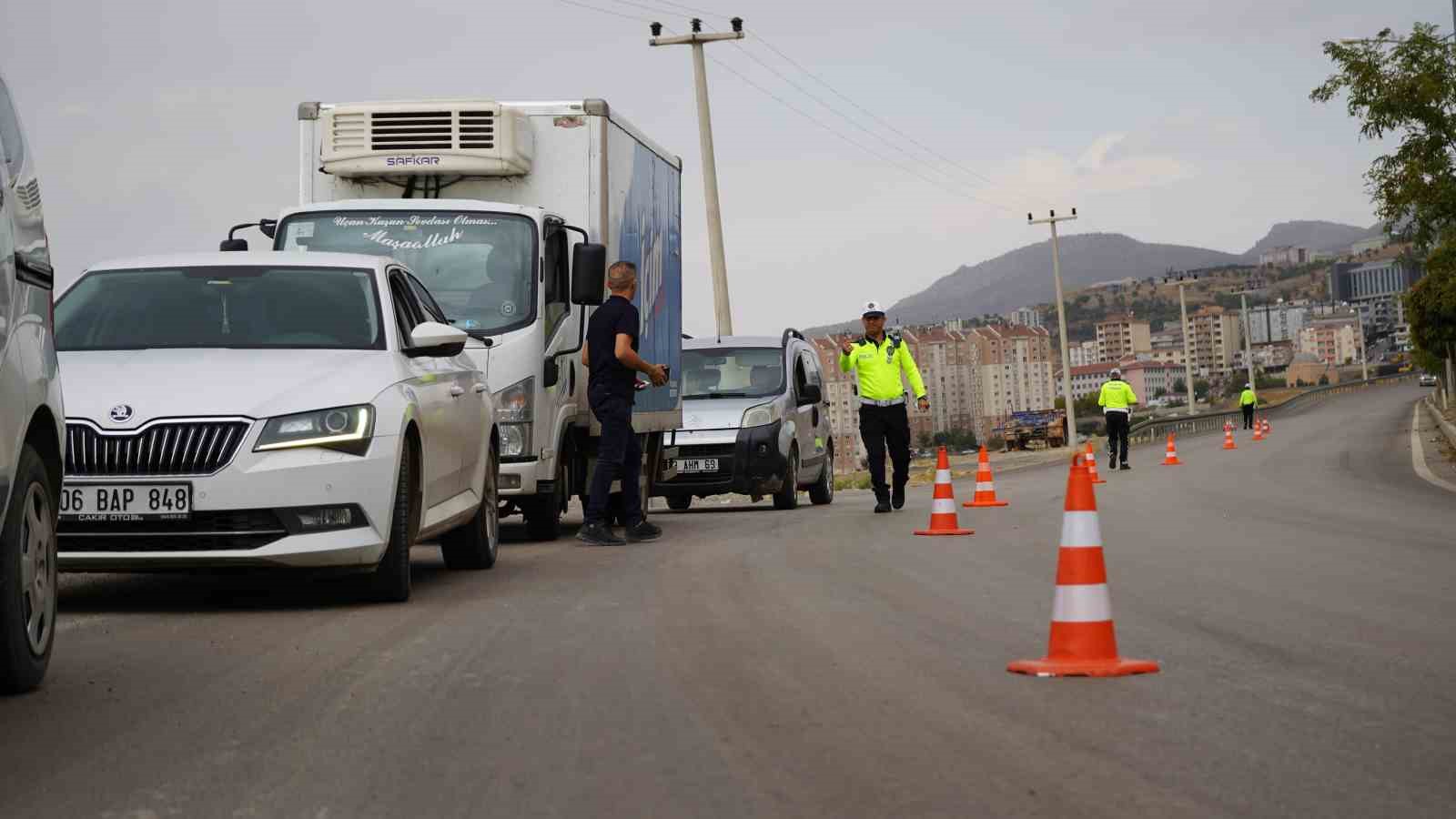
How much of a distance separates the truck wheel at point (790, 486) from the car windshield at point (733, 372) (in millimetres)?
784

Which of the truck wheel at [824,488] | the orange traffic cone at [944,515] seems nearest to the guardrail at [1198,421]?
the truck wheel at [824,488]

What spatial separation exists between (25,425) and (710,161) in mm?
32268

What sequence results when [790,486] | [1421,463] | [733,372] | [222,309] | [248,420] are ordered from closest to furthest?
[248,420] → [222,309] → [790,486] → [733,372] → [1421,463]

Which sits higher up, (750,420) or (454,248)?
(454,248)

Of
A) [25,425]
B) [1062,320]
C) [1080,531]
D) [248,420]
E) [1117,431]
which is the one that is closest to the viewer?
[25,425]

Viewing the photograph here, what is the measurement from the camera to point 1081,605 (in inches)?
259

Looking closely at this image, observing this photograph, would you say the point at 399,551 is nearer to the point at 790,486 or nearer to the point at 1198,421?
the point at 790,486

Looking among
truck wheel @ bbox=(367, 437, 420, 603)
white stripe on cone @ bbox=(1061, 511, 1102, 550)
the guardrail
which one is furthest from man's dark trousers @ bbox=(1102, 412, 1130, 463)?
white stripe on cone @ bbox=(1061, 511, 1102, 550)

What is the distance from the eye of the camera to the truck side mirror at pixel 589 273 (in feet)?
43.2

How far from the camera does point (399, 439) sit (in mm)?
8695

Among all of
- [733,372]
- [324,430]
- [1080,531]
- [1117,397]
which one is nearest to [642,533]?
[324,430]

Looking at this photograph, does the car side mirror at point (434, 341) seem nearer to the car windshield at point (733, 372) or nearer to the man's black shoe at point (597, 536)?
the man's black shoe at point (597, 536)

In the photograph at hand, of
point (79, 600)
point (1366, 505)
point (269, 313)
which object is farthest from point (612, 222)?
point (1366, 505)

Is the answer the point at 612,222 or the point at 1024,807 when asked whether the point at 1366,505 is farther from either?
the point at 1024,807
